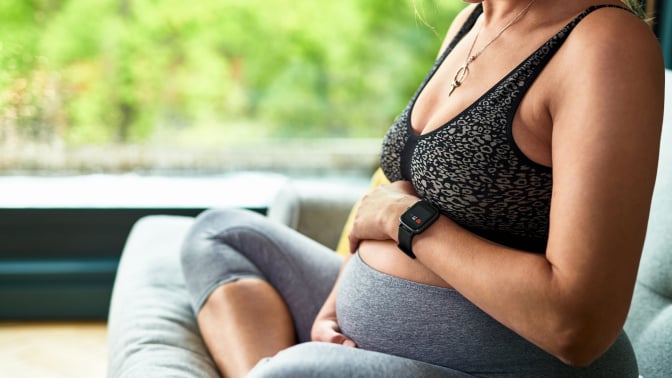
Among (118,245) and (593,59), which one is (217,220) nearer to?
(593,59)

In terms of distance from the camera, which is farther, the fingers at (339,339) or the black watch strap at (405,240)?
the fingers at (339,339)

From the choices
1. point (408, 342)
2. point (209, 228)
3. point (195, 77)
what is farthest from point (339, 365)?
point (195, 77)

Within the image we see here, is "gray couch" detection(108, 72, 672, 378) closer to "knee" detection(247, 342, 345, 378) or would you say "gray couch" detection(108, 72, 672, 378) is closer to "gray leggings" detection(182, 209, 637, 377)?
"gray leggings" detection(182, 209, 637, 377)

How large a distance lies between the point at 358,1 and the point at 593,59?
2034 mm

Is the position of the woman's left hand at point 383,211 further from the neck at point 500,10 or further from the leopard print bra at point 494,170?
the neck at point 500,10

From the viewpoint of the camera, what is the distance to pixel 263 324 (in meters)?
1.34

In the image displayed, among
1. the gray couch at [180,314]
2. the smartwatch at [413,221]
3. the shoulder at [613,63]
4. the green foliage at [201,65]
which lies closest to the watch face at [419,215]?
the smartwatch at [413,221]

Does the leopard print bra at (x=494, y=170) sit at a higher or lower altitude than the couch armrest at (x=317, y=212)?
higher

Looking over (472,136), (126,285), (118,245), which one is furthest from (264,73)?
(472,136)

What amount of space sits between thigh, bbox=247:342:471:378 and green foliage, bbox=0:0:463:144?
6.43 feet

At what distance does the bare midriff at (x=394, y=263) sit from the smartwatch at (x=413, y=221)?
0.11ft

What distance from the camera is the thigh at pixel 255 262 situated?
4.61ft

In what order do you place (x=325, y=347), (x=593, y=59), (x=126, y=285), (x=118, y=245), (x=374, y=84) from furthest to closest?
1. (x=374, y=84)
2. (x=118, y=245)
3. (x=126, y=285)
4. (x=325, y=347)
5. (x=593, y=59)

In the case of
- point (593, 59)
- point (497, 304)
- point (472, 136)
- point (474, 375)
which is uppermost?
point (593, 59)
